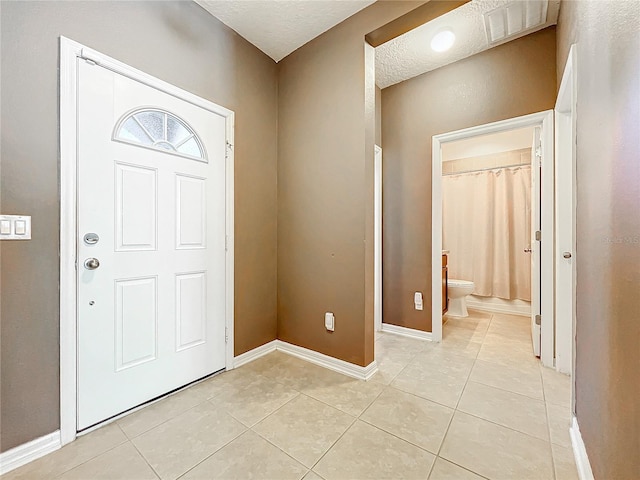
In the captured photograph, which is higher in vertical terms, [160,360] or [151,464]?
[160,360]

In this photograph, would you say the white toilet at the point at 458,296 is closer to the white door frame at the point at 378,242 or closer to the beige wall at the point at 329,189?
the white door frame at the point at 378,242

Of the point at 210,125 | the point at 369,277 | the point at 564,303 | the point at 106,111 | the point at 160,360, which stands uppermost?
the point at 210,125

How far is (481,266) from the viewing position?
381 cm

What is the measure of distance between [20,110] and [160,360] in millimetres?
Answer: 1431

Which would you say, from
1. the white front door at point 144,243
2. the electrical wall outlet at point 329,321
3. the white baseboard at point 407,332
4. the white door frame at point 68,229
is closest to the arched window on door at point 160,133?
the white front door at point 144,243

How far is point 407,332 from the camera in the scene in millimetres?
2691

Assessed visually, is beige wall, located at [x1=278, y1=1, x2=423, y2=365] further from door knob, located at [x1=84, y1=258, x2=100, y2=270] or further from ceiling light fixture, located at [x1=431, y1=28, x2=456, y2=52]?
door knob, located at [x1=84, y1=258, x2=100, y2=270]

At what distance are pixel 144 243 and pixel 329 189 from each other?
128 cm

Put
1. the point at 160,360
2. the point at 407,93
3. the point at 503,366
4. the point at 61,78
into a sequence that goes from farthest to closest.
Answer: the point at 407,93
the point at 503,366
the point at 160,360
the point at 61,78

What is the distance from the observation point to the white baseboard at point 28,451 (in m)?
1.13

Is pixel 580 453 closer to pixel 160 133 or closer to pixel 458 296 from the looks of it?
pixel 458 296

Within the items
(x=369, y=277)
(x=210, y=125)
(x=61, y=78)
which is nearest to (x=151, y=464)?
(x=369, y=277)

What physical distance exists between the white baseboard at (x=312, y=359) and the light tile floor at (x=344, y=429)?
7 centimetres

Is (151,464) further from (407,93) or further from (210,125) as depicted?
(407,93)
